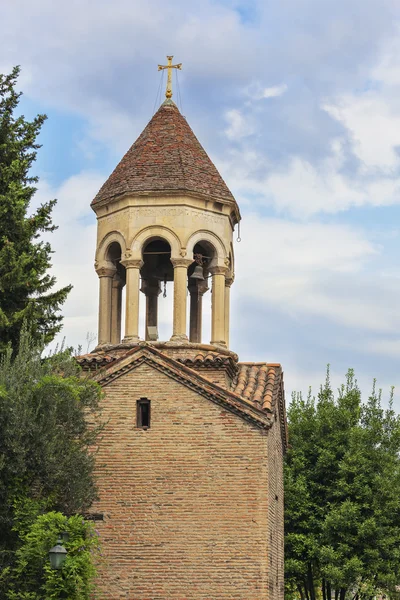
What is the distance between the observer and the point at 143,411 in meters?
21.4

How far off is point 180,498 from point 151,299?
6.43m

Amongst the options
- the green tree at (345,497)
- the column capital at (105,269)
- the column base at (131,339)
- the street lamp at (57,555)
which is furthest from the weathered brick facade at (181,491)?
the green tree at (345,497)

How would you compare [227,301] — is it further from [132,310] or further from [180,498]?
[180,498]

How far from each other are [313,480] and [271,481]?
1133 cm

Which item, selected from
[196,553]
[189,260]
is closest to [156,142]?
[189,260]

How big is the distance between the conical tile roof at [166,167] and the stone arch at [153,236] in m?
0.90

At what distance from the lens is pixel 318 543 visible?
31.7m

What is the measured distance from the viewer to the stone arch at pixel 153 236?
2328 cm

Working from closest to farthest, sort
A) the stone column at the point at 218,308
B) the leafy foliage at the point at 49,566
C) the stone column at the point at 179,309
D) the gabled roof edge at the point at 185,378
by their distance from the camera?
the leafy foliage at the point at 49,566 < the gabled roof edge at the point at 185,378 < the stone column at the point at 179,309 < the stone column at the point at 218,308

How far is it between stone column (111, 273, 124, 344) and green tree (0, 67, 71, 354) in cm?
207

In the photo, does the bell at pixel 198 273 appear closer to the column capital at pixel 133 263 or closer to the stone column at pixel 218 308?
the stone column at pixel 218 308

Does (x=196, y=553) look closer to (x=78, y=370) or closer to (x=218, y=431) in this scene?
(x=218, y=431)

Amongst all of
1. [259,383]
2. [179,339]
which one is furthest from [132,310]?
[259,383]

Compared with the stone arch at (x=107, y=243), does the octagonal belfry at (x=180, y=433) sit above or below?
below
